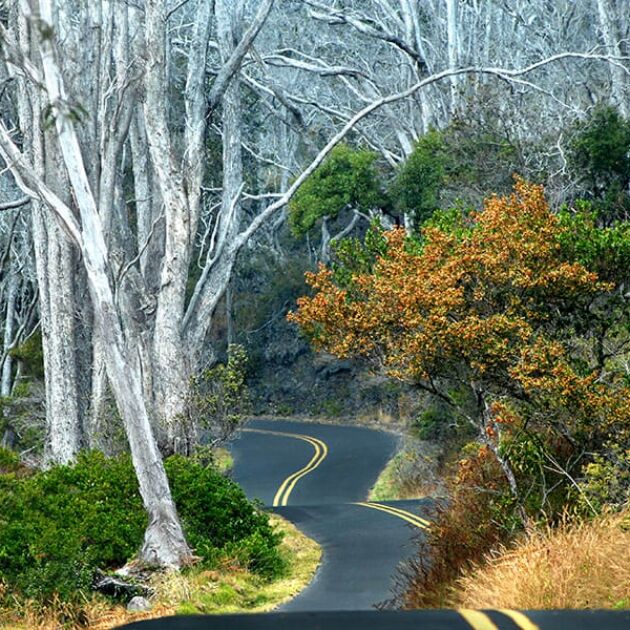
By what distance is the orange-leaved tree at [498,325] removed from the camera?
15195 millimetres

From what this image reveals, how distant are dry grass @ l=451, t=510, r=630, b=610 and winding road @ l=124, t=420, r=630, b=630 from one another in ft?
7.44

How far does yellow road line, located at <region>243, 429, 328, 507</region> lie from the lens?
35.8 m

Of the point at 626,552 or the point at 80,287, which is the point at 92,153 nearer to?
the point at 80,287

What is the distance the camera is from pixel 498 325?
15.4m

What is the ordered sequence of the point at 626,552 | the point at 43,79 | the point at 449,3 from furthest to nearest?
the point at 449,3
the point at 43,79
the point at 626,552

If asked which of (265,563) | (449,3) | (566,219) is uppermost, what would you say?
(449,3)

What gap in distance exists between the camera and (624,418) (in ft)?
47.9

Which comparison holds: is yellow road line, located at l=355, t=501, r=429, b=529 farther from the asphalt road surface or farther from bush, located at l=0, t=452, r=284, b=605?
the asphalt road surface

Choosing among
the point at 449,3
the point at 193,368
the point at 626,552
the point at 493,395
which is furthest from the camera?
the point at 449,3

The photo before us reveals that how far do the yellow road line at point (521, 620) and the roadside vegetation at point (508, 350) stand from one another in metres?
9.60

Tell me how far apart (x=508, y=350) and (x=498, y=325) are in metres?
0.36

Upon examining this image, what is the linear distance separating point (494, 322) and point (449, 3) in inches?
1027

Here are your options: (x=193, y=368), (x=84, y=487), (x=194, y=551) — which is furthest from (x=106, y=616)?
(x=193, y=368)

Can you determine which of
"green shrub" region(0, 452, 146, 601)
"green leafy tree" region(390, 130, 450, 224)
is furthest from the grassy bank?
"green shrub" region(0, 452, 146, 601)
